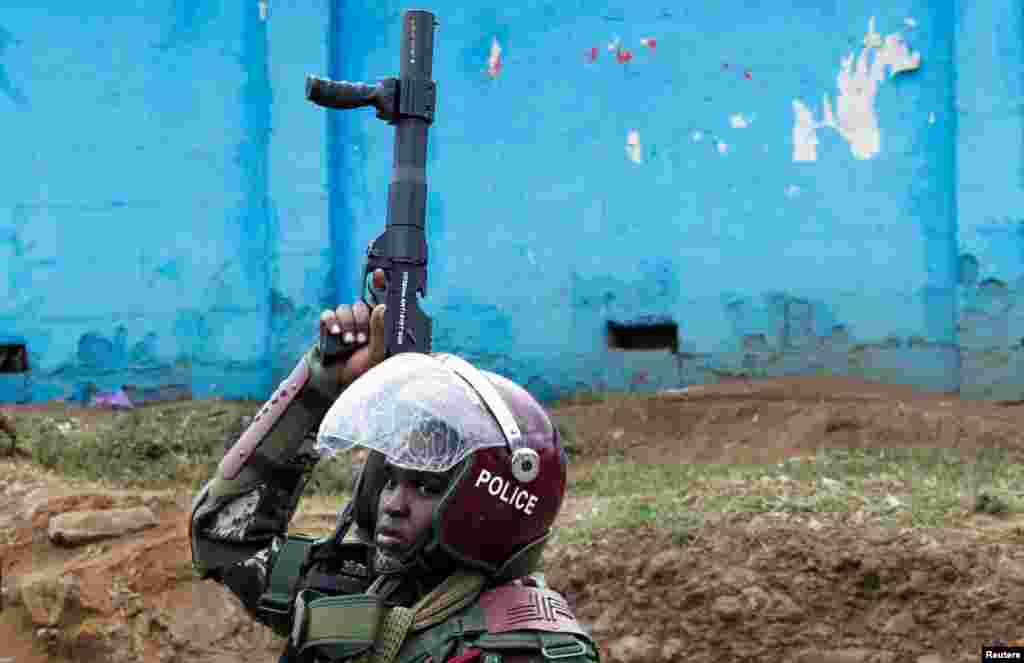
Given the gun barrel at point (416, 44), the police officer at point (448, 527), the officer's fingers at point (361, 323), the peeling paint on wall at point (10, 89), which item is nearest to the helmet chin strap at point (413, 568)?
the police officer at point (448, 527)

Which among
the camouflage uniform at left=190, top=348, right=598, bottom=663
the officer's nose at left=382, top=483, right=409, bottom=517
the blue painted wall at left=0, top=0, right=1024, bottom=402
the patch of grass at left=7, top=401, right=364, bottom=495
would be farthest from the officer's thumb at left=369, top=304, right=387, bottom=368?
the blue painted wall at left=0, top=0, right=1024, bottom=402

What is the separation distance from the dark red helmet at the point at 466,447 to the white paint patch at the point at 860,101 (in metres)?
5.90

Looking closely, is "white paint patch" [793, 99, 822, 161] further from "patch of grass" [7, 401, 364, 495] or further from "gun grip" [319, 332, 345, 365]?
"gun grip" [319, 332, 345, 365]

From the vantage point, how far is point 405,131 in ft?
10.5

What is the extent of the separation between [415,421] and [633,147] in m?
6.01

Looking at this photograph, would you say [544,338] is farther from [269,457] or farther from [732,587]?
[269,457]

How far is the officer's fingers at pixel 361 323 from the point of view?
8.10 feet

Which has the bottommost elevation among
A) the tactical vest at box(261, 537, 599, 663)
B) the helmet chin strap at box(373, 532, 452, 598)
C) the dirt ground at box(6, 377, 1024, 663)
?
the dirt ground at box(6, 377, 1024, 663)

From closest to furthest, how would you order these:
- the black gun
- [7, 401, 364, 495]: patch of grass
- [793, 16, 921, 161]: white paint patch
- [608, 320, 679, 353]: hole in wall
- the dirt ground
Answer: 1. the black gun
2. the dirt ground
3. [7, 401, 364, 495]: patch of grass
4. [793, 16, 921, 161]: white paint patch
5. [608, 320, 679, 353]: hole in wall

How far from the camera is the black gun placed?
3.11 m

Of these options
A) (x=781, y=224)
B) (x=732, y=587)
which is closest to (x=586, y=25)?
(x=781, y=224)

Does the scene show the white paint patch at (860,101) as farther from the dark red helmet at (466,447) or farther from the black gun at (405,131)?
the dark red helmet at (466,447)

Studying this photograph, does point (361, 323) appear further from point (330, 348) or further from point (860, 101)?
point (860, 101)

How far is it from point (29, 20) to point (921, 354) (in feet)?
18.7
